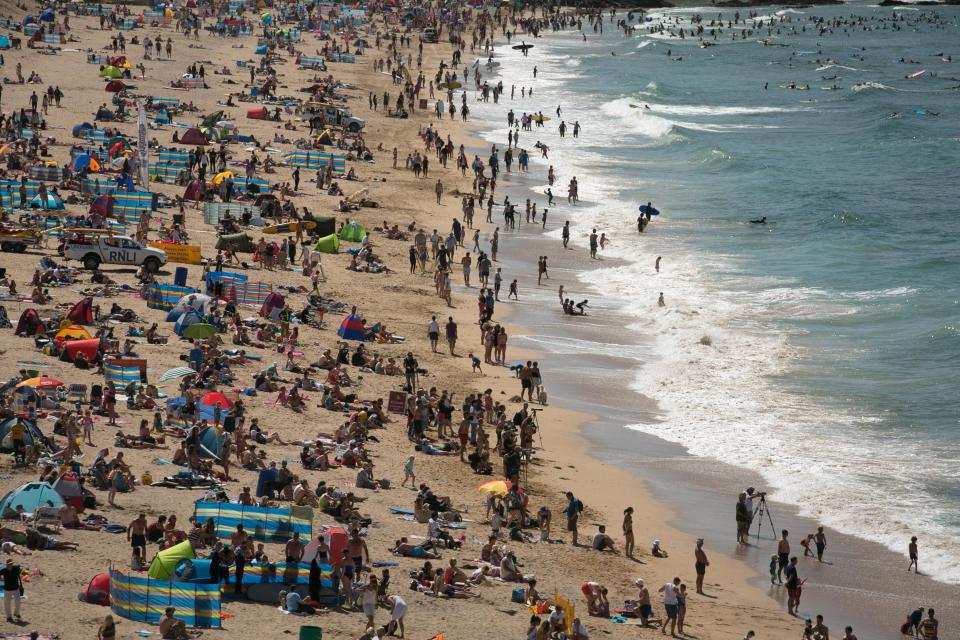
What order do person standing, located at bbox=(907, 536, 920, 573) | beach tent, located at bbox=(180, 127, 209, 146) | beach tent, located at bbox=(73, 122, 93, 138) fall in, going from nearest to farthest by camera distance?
1. person standing, located at bbox=(907, 536, 920, 573)
2. beach tent, located at bbox=(73, 122, 93, 138)
3. beach tent, located at bbox=(180, 127, 209, 146)

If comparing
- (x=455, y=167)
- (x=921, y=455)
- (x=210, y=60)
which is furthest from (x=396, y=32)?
(x=921, y=455)

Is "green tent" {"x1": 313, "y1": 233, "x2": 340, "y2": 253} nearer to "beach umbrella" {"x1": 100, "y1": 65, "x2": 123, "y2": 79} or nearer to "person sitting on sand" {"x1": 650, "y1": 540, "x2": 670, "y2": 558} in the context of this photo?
"person sitting on sand" {"x1": 650, "y1": 540, "x2": 670, "y2": 558}

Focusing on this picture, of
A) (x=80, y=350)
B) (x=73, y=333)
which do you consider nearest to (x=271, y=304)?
(x=73, y=333)

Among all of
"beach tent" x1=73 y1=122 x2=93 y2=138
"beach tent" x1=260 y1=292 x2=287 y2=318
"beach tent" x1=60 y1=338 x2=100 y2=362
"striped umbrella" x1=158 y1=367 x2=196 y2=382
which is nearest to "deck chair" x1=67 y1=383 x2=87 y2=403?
"striped umbrella" x1=158 y1=367 x2=196 y2=382

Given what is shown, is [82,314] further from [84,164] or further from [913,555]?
[913,555]

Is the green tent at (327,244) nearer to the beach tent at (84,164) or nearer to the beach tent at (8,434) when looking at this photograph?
the beach tent at (84,164)

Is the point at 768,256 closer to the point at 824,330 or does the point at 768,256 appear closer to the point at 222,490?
the point at 824,330
